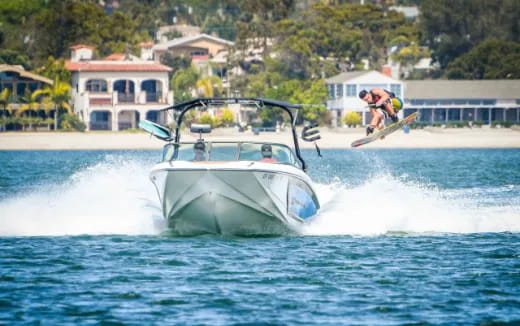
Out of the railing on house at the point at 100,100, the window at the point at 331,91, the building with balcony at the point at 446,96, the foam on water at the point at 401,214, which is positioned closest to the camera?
the foam on water at the point at 401,214

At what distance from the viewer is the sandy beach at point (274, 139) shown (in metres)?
82.2

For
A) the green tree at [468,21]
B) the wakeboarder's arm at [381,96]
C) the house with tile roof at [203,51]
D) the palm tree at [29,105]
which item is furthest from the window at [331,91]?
the wakeboarder's arm at [381,96]

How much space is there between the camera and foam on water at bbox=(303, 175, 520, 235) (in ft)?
84.4

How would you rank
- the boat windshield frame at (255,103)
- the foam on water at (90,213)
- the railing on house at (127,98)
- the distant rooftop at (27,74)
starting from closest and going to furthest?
the boat windshield frame at (255,103) → the foam on water at (90,213) → the railing on house at (127,98) → the distant rooftop at (27,74)

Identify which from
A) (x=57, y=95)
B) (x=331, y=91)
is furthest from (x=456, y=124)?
(x=57, y=95)

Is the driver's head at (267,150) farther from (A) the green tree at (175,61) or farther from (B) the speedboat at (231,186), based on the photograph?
(A) the green tree at (175,61)

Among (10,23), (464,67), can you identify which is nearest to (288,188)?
(464,67)

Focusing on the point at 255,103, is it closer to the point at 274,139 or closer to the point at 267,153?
the point at 267,153

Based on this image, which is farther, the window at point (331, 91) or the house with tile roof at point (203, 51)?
the house with tile roof at point (203, 51)

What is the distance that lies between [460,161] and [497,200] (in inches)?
1346

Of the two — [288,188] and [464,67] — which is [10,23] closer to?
[464,67]

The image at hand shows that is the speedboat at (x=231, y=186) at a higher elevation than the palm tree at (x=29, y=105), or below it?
below

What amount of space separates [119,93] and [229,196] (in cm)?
7853

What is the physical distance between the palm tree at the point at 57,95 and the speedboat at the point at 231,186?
7441 cm
